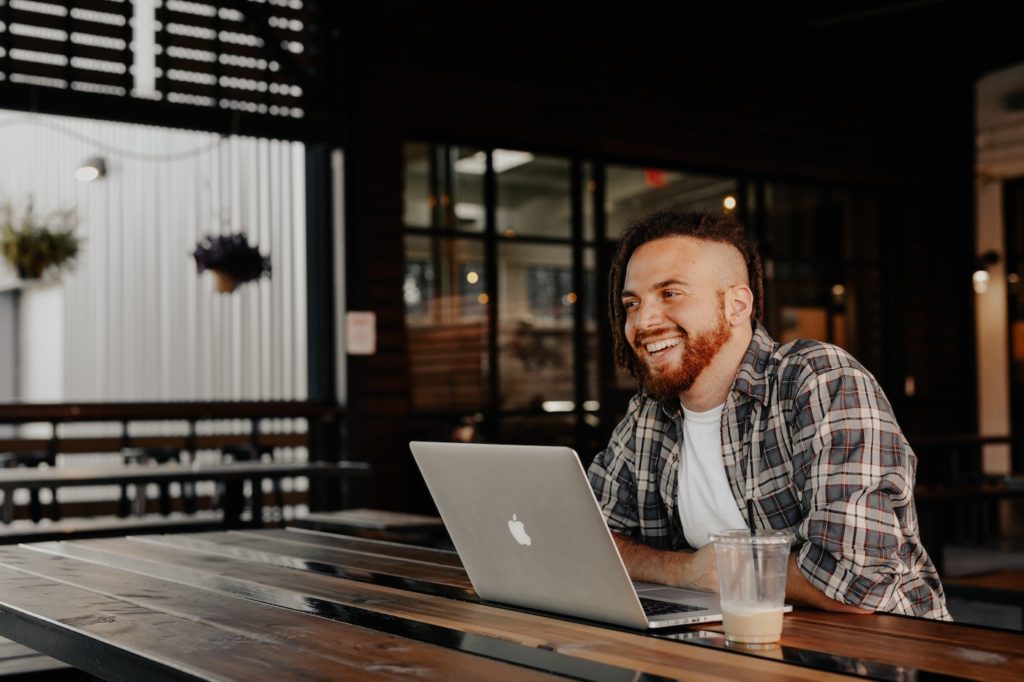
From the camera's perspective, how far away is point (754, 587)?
52.6 inches

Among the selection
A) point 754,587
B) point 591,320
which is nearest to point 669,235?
point 754,587

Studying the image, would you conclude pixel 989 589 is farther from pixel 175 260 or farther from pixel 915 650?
pixel 175 260

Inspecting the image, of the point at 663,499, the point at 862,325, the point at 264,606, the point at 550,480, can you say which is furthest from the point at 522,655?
the point at 862,325

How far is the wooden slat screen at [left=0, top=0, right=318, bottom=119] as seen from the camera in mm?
6184

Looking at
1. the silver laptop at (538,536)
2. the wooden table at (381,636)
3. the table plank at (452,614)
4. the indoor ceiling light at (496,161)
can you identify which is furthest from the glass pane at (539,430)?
the silver laptop at (538,536)

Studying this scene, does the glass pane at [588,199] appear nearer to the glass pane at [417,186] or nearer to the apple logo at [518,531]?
the glass pane at [417,186]

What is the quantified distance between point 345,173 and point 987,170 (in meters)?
7.91

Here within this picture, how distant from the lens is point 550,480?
1.40 metres

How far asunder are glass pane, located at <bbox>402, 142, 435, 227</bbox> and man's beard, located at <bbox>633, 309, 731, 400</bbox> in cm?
530

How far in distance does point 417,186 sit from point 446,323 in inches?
34.4

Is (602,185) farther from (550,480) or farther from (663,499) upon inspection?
(550,480)

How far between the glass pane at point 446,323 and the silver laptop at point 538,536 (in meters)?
5.56

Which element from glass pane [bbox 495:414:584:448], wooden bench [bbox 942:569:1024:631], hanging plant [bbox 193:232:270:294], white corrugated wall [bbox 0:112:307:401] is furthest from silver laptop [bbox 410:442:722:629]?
glass pane [bbox 495:414:584:448]

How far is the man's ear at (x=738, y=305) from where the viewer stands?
80.9 inches
